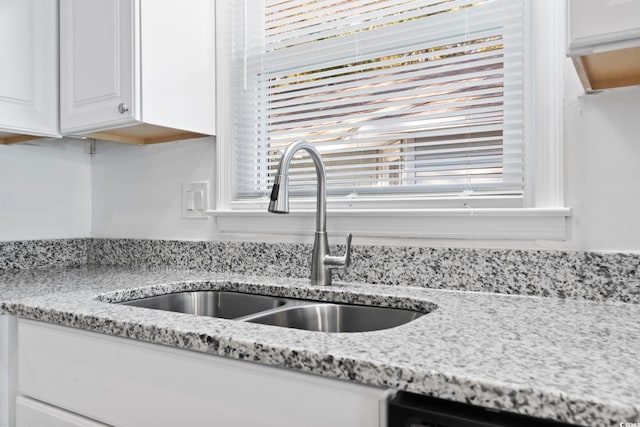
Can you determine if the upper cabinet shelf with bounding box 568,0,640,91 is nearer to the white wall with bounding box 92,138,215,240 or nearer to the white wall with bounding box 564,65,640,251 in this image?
Answer: the white wall with bounding box 564,65,640,251

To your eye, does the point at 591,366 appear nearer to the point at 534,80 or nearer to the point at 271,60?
the point at 534,80

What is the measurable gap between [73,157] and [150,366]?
1.46 meters

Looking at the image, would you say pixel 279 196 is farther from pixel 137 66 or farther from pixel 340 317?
pixel 137 66

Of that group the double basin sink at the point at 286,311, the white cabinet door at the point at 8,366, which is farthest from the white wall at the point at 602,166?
the white cabinet door at the point at 8,366

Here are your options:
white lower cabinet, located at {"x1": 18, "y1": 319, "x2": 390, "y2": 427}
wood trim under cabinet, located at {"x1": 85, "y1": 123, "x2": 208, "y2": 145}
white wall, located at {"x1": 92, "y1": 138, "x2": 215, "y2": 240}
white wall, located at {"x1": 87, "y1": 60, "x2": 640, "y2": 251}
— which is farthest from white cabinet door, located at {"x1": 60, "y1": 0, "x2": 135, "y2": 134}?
white wall, located at {"x1": 87, "y1": 60, "x2": 640, "y2": 251}

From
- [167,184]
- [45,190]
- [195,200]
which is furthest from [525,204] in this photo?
[45,190]

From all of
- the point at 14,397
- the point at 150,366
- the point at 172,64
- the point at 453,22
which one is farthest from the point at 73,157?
the point at 453,22

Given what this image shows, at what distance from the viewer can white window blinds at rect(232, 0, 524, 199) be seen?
1279mm

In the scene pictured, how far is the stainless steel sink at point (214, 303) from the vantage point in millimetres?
1381

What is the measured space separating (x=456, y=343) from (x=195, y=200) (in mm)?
1235

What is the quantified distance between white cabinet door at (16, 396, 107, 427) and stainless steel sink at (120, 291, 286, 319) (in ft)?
1.09

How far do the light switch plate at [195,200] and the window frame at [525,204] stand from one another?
366 millimetres

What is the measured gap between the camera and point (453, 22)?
133cm

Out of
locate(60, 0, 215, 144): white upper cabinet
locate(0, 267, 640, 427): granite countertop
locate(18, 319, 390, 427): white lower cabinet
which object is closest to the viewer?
locate(0, 267, 640, 427): granite countertop
